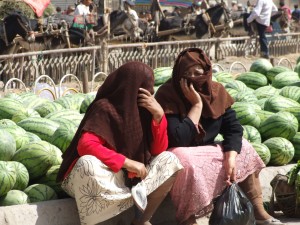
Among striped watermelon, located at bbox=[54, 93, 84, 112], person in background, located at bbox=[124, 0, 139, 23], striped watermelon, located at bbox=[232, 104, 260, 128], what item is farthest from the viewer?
person in background, located at bbox=[124, 0, 139, 23]

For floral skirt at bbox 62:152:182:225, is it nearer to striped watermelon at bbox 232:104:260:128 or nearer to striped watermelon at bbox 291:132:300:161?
striped watermelon at bbox 232:104:260:128

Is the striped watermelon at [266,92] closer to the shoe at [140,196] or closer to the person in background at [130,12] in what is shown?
the shoe at [140,196]

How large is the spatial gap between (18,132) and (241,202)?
6.29 feet

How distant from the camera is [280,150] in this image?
7.72m

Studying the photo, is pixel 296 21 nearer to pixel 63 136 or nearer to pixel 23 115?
pixel 23 115

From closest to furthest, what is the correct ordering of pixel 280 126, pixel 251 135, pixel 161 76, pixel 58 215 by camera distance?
pixel 58 215, pixel 251 135, pixel 280 126, pixel 161 76

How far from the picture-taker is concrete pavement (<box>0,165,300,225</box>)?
19.3 feet

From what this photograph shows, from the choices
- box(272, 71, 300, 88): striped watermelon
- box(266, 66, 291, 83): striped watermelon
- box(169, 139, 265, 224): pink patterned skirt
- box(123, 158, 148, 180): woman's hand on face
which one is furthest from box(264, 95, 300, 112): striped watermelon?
box(123, 158, 148, 180): woman's hand on face

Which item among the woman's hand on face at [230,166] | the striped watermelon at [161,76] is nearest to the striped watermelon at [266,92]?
the striped watermelon at [161,76]

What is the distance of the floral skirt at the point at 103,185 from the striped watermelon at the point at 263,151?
170cm

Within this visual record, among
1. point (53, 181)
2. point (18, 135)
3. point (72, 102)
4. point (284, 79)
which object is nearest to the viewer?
point (53, 181)

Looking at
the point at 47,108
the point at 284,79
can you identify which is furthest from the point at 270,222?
the point at 284,79

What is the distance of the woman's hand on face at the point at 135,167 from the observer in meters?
5.84

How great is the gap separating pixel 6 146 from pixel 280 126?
2.71 meters
